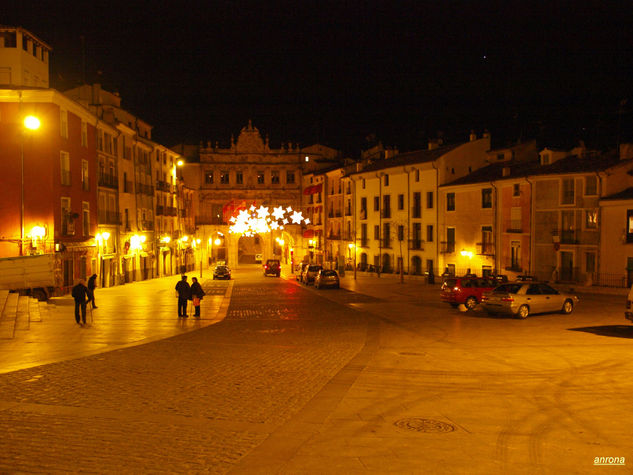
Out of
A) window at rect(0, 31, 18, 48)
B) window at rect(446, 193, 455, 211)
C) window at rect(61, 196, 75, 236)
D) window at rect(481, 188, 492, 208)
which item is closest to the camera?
Result: window at rect(61, 196, 75, 236)

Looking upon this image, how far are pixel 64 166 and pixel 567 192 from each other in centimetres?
3178

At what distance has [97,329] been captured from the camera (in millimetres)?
19094

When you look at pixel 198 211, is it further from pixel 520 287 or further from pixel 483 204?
pixel 520 287

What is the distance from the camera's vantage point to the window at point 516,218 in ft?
139

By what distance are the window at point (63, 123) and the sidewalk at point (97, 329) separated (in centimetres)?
1093

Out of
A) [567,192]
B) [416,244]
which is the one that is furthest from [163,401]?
[416,244]

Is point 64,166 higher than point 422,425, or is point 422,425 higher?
point 64,166

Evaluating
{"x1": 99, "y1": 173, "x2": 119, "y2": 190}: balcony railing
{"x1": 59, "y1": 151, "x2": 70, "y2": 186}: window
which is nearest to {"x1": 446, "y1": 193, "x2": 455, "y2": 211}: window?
{"x1": 99, "y1": 173, "x2": 119, "y2": 190}: balcony railing

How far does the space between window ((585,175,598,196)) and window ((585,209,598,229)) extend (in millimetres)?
1117

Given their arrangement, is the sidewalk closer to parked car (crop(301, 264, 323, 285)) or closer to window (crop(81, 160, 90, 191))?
window (crop(81, 160, 90, 191))

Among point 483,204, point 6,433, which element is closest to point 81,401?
point 6,433

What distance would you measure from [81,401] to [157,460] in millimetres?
3387

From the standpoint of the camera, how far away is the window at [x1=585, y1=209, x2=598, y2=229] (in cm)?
3712

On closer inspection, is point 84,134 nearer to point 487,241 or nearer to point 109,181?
point 109,181
